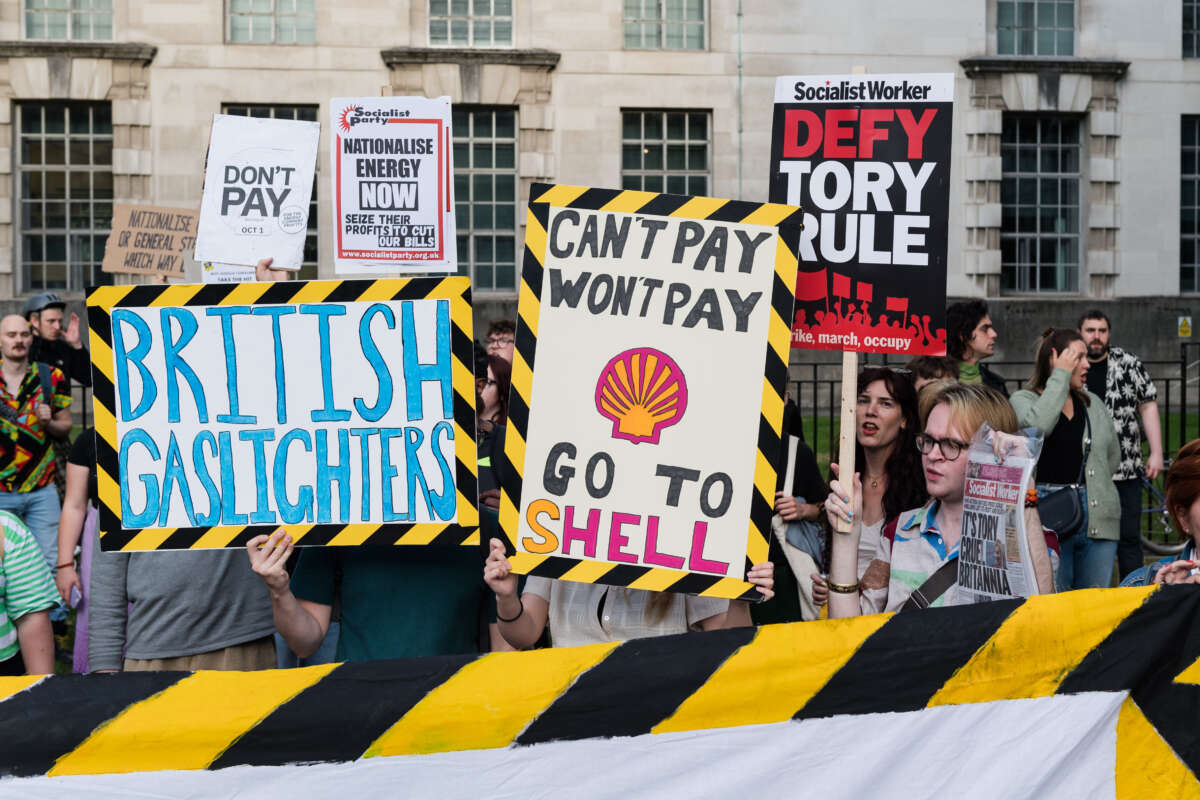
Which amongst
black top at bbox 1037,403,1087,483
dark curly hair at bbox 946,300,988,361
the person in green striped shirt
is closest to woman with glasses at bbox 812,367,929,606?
black top at bbox 1037,403,1087,483

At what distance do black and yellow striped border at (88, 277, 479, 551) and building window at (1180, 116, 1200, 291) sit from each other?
20.9 metres

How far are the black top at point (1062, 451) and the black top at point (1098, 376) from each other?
5.11 ft

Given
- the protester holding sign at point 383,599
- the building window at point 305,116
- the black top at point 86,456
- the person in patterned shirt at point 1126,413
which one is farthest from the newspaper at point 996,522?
the building window at point 305,116

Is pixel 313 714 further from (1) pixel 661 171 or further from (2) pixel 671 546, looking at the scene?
(1) pixel 661 171

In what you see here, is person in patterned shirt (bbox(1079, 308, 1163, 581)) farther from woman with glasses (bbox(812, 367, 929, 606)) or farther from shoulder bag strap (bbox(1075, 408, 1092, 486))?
woman with glasses (bbox(812, 367, 929, 606))

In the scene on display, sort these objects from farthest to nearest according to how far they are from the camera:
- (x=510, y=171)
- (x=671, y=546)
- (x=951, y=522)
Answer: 1. (x=510, y=171)
2. (x=951, y=522)
3. (x=671, y=546)

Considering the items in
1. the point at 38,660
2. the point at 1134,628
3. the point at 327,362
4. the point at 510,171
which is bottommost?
the point at 38,660

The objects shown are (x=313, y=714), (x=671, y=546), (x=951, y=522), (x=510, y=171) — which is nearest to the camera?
(x=313, y=714)

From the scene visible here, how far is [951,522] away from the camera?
3.60 metres

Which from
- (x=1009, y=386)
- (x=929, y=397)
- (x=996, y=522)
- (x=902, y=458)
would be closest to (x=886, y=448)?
(x=902, y=458)

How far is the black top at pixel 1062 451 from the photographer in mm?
6469

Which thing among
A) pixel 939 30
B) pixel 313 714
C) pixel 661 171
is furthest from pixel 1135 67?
pixel 313 714

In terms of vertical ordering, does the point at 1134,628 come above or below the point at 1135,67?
below

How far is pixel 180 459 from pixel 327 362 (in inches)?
17.6
